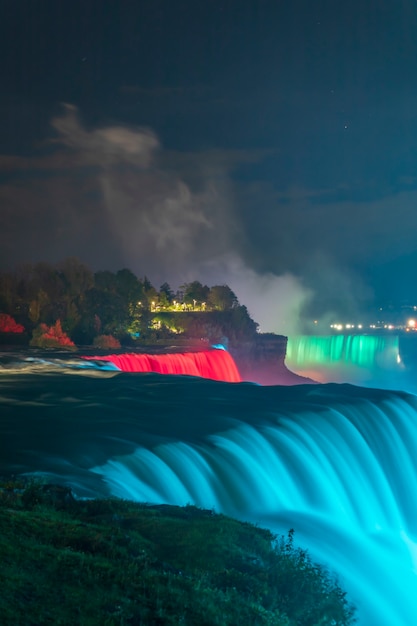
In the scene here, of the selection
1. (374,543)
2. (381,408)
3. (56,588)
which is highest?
(381,408)

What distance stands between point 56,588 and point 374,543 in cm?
1081

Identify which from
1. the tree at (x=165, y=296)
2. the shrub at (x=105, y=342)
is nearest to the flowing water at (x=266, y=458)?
the shrub at (x=105, y=342)

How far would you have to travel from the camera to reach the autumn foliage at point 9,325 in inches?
2488

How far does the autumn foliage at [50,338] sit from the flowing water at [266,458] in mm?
26426

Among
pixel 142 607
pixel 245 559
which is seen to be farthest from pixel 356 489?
pixel 142 607

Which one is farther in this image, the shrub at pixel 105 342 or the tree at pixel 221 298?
the tree at pixel 221 298

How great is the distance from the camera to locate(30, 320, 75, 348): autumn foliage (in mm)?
56531

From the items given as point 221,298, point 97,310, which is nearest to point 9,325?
point 97,310

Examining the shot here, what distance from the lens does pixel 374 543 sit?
17.0m

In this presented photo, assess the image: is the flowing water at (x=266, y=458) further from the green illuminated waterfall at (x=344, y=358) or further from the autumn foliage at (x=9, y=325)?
the green illuminated waterfall at (x=344, y=358)

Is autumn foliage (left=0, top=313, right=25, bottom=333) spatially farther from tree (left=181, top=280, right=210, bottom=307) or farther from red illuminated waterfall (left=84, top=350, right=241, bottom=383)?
tree (left=181, top=280, right=210, bottom=307)

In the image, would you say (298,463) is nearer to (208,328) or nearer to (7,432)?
(7,432)

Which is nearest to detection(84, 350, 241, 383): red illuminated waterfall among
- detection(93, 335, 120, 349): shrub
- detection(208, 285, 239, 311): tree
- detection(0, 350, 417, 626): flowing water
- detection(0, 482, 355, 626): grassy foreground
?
detection(93, 335, 120, 349): shrub

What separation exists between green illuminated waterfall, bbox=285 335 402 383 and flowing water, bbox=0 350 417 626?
6925 centimetres
